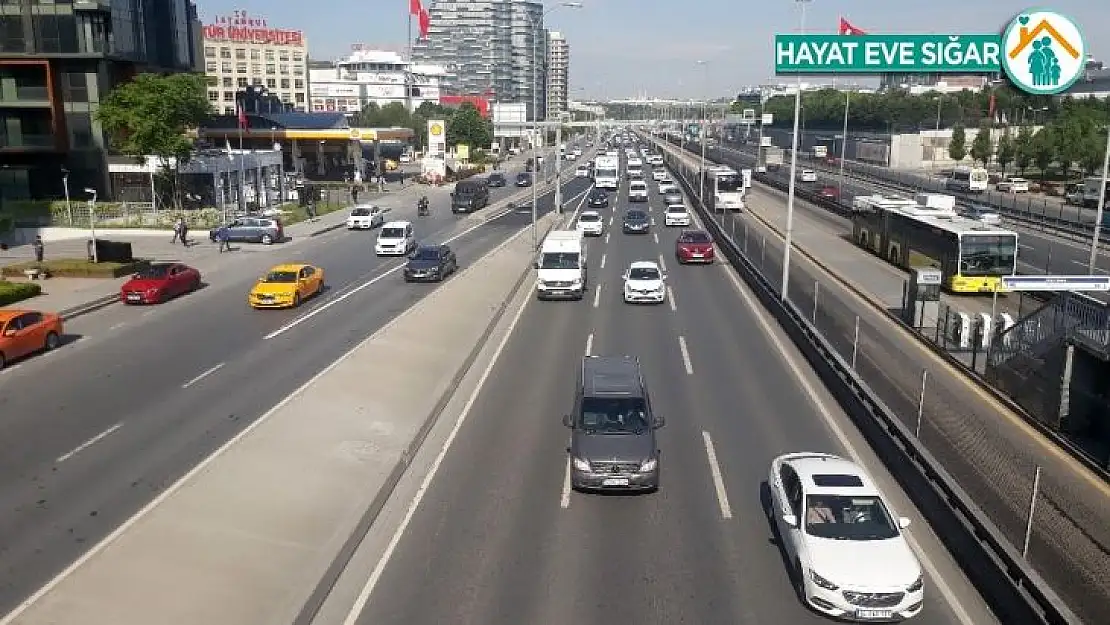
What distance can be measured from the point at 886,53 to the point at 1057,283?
6.48m

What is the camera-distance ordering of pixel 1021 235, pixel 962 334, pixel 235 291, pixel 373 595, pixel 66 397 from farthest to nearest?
pixel 1021 235 < pixel 235 291 < pixel 962 334 < pixel 66 397 < pixel 373 595

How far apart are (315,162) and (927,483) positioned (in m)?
95.9

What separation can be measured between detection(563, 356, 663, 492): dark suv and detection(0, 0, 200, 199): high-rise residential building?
5446 cm

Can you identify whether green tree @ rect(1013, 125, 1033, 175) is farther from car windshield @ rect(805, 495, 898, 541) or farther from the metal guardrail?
car windshield @ rect(805, 495, 898, 541)

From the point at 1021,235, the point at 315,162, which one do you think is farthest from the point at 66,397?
the point at 315,162

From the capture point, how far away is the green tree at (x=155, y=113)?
183 ft

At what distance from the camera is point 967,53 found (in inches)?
762

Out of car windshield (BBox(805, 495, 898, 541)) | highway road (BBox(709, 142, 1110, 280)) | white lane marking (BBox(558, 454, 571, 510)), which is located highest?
car windshield (BBox(805, 495, 898, 541))

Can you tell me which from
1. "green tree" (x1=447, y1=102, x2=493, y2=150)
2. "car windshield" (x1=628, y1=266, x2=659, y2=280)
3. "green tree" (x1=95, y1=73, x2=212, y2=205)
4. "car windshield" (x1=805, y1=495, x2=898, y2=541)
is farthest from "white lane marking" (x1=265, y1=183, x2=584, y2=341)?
"green tree" (x1=447, y1=102, x2=493, y2=150)

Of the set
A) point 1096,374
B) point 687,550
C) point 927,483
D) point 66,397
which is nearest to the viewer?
point 687,550

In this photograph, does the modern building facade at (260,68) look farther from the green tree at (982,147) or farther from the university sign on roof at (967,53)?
the university sign on roof at (967,53)

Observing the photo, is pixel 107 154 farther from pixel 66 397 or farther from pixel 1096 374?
pixel 1096 374

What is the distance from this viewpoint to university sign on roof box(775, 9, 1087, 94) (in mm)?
18578

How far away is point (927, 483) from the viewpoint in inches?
573
